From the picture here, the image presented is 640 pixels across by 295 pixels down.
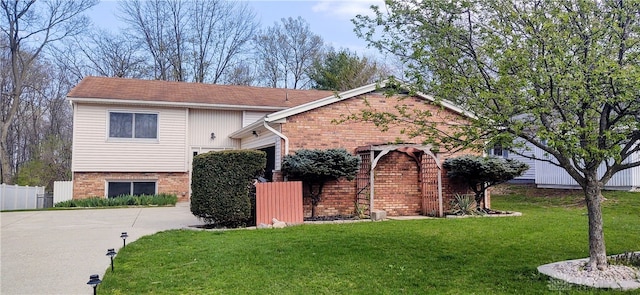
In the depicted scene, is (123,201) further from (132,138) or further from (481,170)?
(481,170)

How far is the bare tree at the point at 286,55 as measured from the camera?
2908cm

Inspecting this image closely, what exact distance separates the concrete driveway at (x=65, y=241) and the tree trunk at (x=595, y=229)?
222 inches

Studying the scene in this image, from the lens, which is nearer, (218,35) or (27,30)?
(27,30)

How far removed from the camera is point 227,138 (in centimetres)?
1669

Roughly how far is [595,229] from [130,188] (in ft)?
48.4

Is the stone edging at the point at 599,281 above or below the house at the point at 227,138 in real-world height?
below

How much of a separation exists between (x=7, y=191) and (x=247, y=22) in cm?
1812

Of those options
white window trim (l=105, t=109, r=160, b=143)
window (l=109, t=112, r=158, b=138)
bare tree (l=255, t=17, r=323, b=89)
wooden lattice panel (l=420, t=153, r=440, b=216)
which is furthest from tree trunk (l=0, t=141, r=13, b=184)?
wooden lattice panel (l=420, t=153, r=440, b=216)

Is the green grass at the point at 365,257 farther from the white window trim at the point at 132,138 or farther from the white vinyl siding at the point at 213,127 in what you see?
the white vinyl siding at the point at 213,127

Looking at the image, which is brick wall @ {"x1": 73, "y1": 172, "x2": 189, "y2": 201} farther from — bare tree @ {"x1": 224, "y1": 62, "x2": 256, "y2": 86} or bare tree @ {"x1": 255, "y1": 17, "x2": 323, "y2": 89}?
bare tree @ {"x1": 255, "y1": 17, "x2": 323, "y2": 89}

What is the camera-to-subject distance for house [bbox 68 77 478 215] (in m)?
10.9

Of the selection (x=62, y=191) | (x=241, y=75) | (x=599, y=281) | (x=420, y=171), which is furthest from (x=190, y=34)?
(x=599, y=281)

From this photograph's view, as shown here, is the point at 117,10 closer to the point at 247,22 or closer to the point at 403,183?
the point at 247,22

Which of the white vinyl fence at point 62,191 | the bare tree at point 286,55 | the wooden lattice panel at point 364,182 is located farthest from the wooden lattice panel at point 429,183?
the bare tree at point 286,55
